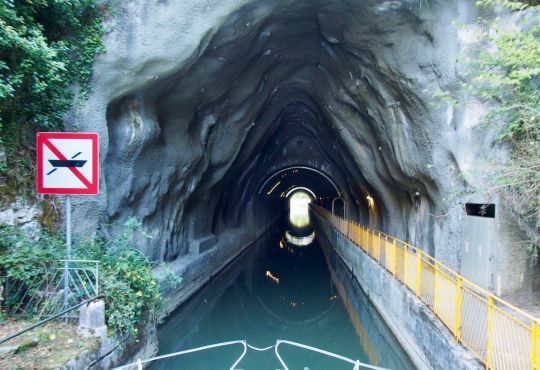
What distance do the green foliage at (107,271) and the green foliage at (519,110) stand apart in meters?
5.53

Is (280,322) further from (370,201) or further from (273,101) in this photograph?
(370,201)

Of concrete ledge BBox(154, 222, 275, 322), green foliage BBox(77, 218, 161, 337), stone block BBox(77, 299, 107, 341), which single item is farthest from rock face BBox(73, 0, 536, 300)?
stone block BBox(77, 299, 107, 341)

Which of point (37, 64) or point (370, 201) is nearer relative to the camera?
point (37, 64)

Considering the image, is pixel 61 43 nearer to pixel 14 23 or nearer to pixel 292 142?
pixel 14 23

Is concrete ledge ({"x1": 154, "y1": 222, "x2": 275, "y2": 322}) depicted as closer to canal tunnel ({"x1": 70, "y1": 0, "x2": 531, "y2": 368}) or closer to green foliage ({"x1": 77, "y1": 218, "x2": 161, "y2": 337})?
canal tunnel ({"x1": 70, "y1": 0, "x2": 531, "y2": 368})

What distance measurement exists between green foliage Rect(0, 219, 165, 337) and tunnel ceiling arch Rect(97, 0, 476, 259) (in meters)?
1.96

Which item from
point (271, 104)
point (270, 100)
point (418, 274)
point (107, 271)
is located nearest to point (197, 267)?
point (270, 100)

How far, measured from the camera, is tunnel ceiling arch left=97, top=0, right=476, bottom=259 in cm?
914

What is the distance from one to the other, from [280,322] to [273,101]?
8.47 meters

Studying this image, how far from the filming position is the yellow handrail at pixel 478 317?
14.3 ft

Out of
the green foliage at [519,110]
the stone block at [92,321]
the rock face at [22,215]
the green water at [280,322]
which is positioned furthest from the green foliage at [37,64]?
the green foliage at [519,110]

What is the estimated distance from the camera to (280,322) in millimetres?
12234

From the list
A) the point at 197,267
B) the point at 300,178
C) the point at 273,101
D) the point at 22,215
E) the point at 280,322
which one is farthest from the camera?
the point at 300,178

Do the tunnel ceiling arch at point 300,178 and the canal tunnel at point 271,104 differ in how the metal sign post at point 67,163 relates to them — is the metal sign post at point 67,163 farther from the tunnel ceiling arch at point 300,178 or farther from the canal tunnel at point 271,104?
the tunnel ceiling arch at point 300,178
